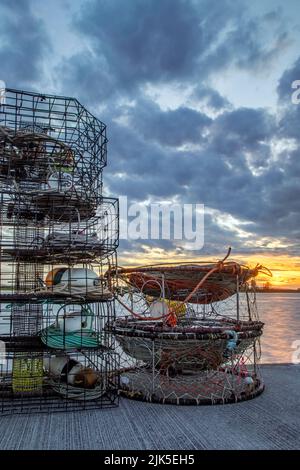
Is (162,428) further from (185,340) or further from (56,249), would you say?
Result: (56,249)

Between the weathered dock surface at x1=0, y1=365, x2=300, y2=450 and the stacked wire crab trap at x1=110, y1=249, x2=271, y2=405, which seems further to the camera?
the stacked wire crab trap at x1=110, y1=249, x2=271, y2=405

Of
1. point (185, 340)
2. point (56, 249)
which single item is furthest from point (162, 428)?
point (56, 249)

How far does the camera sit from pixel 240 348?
45.2 ft

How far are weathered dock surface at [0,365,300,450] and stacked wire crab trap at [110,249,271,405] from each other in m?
0.72

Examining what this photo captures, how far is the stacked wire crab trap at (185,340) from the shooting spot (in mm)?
12797

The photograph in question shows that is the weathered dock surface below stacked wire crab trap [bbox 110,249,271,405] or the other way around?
below

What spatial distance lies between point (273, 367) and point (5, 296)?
11.2 m

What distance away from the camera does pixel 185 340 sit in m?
12.6

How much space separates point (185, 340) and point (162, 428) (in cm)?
262

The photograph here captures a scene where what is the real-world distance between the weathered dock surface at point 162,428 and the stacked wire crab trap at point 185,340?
0.72 meters

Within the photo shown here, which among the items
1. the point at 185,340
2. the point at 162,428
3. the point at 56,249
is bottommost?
the point at 162,428

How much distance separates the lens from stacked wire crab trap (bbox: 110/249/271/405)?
12797 mm
